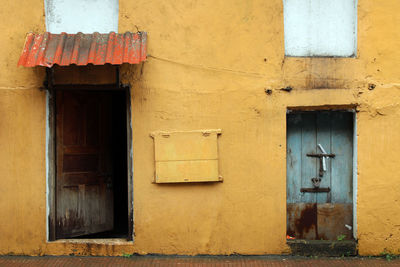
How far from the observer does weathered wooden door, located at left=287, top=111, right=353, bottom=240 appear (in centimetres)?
572

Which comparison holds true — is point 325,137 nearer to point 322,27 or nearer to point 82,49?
point 322,27

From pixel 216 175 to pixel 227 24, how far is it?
6.84 feet

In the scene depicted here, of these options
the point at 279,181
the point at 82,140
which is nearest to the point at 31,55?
the point at 82,140

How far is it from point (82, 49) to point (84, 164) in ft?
6.28

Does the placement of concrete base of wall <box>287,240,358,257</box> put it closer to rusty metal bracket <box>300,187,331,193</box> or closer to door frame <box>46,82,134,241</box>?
rusty metal bracket <box>300,187,331,193</box>

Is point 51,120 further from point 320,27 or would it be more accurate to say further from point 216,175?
point 320,27

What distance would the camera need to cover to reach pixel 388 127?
545 cm

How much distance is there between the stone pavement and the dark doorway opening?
45 centimetres

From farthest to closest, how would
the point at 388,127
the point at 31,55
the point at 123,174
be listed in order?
the point at 123,174
the point at 388,127
the point at 31,55

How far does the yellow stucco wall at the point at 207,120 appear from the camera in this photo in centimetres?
547

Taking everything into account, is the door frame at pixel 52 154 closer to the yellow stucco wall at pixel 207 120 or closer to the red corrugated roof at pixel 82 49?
the yellow stucco wall at pixel 207 120

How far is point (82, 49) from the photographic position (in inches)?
200

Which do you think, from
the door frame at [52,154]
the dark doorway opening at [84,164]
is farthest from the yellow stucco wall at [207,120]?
the dark doorway opening at [84,164]

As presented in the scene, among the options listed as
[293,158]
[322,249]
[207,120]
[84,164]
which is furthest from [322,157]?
[84,164]
